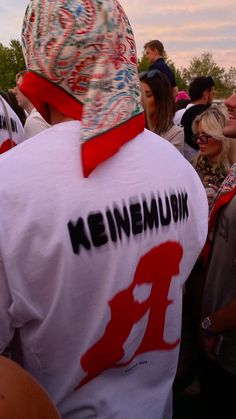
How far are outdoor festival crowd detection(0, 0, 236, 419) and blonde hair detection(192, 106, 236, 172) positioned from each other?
159 centimetres

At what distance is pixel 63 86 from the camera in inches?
39.9

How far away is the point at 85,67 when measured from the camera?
100 centimetres

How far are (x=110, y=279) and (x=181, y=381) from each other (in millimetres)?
1328

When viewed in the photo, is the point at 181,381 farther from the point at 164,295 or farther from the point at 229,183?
the point at 164,295

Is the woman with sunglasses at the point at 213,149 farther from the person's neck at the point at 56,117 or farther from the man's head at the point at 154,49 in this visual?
the man's head at the point at 154,49

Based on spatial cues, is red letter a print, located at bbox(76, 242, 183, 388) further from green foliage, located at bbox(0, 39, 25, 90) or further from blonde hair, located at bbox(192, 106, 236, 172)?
green foliage, located at bbox(0, 39, 25, 90)

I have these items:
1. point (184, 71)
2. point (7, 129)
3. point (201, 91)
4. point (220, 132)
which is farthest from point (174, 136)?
point (184, 71)

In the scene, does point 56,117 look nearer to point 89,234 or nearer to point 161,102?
point 89,234

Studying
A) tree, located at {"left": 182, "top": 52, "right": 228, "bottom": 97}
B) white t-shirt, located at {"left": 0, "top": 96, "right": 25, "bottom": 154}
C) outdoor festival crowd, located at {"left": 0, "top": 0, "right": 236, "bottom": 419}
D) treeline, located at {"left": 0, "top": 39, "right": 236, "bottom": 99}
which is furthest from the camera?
tree, located at {"left": 182, "top": 52, "right": 228, "bottom": 97}

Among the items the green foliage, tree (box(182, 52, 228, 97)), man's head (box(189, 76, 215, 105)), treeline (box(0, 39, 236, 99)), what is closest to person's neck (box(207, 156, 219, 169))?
man's head (box(189, 76, 215, 105))

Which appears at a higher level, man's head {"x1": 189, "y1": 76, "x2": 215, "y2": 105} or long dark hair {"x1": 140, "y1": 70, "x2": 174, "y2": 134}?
long dark hair {"x1": 140, "y1": 70, "x2": 174, "y2": 134}

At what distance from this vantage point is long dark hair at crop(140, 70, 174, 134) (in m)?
3.32

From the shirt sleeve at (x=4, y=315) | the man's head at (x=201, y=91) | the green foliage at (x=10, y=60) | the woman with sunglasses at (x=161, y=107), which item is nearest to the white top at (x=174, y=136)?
the woman with sunglasses at (x=161, y=107)

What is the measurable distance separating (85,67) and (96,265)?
1.42ft
